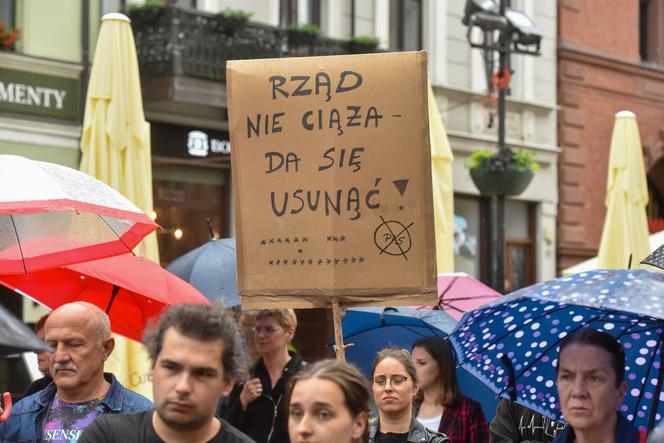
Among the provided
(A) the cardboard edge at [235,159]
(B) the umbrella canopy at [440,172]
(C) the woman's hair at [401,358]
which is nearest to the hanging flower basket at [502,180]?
(B) the umbrella canopy at [440,172]

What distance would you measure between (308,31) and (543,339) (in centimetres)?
1407

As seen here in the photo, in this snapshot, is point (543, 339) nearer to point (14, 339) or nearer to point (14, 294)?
point (14, 339)

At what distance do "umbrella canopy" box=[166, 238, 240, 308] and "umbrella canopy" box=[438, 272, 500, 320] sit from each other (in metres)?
1.34

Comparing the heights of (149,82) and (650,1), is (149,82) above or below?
below

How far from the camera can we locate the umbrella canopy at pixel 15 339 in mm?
3482

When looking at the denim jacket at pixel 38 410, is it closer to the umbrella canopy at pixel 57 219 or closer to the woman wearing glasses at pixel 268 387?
the umbrella canopy at pixel 57 219

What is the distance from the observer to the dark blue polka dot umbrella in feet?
19.7

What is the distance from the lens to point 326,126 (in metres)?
6.31

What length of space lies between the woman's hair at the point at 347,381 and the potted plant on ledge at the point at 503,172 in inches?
476

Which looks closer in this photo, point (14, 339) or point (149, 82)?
point (14, 339)

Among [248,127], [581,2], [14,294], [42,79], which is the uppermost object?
[581,2]

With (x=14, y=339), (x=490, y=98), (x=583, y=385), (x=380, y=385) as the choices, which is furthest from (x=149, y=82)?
(x=14, y=339)

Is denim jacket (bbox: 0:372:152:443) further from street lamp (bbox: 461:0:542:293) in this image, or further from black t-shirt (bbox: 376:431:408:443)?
street lamp (bbox: 461:0:542:293)

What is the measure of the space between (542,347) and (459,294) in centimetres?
350
